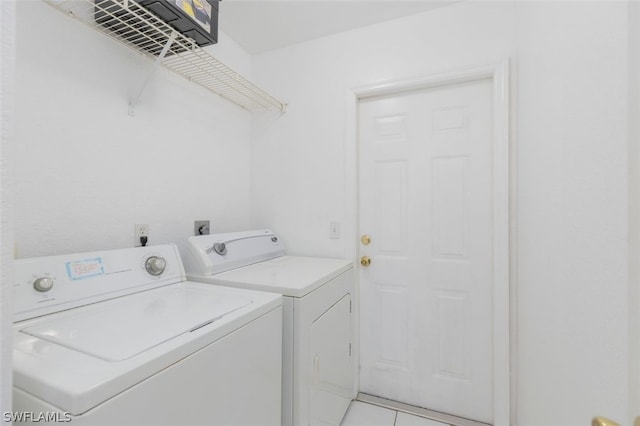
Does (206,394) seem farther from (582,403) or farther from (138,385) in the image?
(582,403)

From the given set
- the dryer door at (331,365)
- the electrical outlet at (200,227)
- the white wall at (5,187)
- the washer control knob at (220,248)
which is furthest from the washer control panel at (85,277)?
the dryer door at (331,365)

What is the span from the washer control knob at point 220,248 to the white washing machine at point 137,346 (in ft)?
0.83

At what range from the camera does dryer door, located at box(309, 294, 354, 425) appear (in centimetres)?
132

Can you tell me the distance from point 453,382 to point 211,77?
2403 millimetres

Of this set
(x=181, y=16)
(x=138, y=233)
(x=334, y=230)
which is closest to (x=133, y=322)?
(x=138, y=233)

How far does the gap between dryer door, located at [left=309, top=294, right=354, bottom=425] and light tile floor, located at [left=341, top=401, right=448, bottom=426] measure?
0.26 ft

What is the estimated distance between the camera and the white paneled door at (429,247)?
1729 mm

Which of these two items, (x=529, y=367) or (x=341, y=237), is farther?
(x=341, y=237)

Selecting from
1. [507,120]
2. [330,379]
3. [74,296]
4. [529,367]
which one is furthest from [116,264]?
[507,120]

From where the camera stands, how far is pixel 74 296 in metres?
0.97

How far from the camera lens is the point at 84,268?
41.1 inches

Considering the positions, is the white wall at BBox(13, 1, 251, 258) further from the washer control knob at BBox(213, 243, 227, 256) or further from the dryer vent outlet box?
the washer control knob at BBox(213, 243, 227, 256)

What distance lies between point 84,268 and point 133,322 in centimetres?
39

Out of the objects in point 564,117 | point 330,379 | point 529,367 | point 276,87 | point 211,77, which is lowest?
point 330,379
